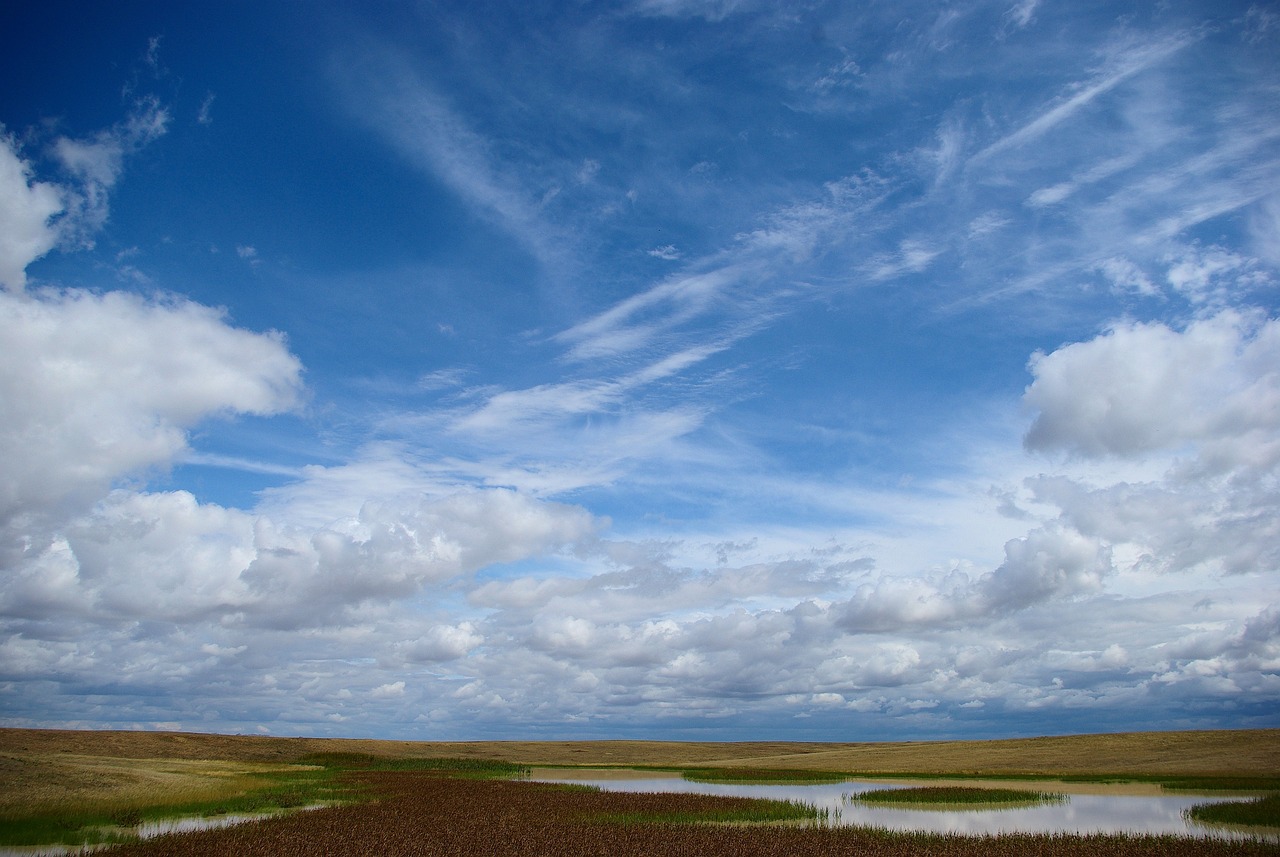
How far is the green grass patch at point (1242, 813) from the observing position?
3031cm

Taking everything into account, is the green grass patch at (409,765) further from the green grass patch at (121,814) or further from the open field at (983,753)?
the green grass patch at (121,814)

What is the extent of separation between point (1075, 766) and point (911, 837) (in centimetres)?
5625

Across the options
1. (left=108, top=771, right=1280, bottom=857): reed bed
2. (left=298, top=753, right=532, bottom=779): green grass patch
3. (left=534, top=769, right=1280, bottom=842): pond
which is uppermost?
(left=108, top=771, right=1280, bottom=857): reed bed

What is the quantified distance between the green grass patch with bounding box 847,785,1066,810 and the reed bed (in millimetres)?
13378

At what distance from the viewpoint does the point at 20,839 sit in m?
24.8

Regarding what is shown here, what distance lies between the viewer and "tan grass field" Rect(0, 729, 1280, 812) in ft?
118

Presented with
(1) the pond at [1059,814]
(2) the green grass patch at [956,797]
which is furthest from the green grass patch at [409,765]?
(2) the green grass patch at [956,797]

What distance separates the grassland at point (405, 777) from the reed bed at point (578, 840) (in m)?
0.19

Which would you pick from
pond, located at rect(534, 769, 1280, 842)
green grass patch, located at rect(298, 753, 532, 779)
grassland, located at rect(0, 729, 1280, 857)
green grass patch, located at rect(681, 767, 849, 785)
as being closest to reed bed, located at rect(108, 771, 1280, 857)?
grassland, located at rect(0, 729, 1280, 857)

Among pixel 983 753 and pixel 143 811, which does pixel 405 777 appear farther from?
pixel 983 753

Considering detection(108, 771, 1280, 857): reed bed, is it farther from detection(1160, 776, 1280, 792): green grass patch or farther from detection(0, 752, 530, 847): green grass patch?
detection(1160, 776, 1280, 792): green grass patch

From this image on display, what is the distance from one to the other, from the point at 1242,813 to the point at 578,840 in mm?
28383

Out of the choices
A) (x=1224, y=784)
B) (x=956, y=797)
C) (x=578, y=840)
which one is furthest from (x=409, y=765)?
(x=1224, y=784)

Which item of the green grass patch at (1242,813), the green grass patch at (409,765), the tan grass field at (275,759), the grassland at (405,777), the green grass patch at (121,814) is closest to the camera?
the green grass patch at (121,814)
